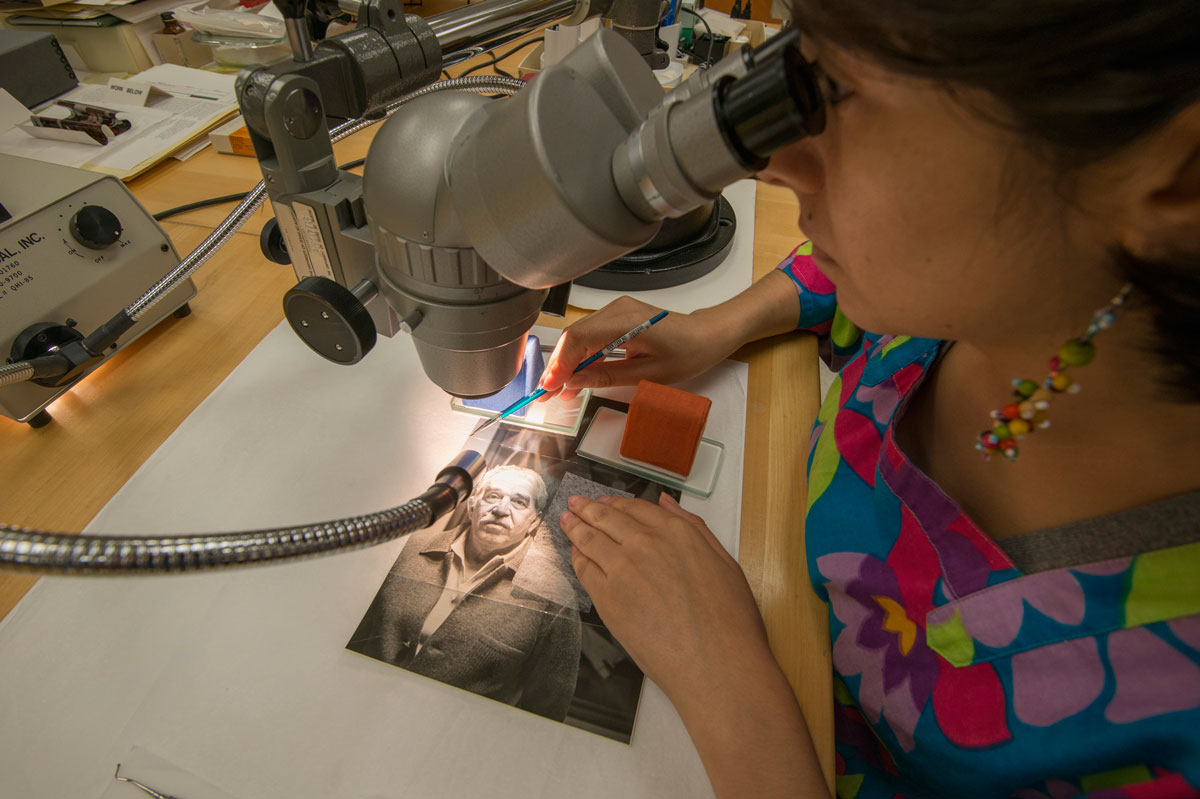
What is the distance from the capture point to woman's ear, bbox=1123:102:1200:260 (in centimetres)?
26

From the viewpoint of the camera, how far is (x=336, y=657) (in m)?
0.49

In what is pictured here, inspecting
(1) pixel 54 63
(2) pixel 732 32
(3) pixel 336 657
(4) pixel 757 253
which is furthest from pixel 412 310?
(2) pixel 732 32

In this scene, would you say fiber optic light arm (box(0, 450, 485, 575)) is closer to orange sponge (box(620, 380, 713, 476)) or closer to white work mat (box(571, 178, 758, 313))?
orange sponge (box(620, 380, 713, 476))

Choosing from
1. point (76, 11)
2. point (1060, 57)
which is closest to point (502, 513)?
point (1060, 57)

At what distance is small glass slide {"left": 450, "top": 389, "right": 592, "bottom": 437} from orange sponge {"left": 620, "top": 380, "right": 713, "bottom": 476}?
8cm

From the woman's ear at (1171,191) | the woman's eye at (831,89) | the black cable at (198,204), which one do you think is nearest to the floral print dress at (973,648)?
the woman's ear at (1171,191)

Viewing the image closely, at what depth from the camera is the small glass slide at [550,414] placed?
664 millimetres

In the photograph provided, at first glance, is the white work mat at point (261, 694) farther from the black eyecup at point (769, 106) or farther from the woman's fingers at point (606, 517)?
the black eyecup at point (769, 106)

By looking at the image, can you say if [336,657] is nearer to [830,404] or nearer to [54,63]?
[830,404]

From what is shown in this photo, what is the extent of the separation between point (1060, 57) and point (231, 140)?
1188 millimetres

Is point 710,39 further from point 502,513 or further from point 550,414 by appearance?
point 502,513

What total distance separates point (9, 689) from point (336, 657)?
9.6 inches

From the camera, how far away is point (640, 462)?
0.63m

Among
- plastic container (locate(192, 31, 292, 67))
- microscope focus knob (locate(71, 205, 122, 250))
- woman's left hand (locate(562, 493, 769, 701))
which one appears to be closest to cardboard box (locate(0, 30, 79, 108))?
plastic container (locate(192, 31, 292, 67))
